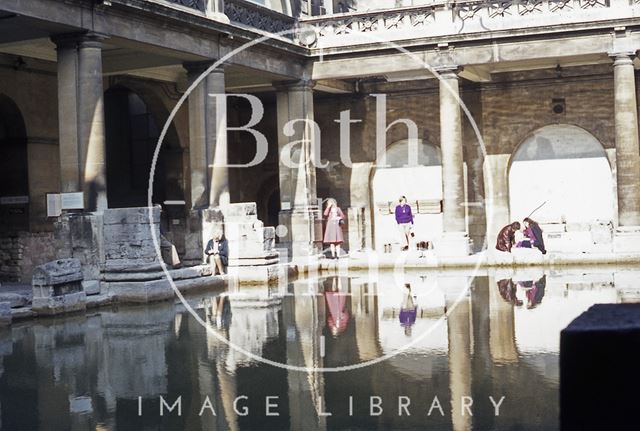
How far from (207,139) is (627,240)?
9.96 meters

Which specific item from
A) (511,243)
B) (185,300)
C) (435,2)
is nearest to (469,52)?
(435,2)

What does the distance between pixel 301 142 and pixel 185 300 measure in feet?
30.7

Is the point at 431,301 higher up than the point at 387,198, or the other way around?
the point at 387,198

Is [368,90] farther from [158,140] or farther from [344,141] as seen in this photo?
[158,140]

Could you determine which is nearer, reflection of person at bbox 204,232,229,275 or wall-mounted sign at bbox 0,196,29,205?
reflection of person at bbox 204,232,229,275

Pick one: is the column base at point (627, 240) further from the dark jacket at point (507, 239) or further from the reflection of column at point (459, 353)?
the reflection of column at point (459, 353)

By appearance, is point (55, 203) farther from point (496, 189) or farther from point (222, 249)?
point (496, 189)

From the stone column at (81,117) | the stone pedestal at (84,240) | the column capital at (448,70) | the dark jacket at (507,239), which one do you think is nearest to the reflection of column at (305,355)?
the stone pedestal at (84,240)

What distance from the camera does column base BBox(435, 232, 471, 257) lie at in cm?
2209

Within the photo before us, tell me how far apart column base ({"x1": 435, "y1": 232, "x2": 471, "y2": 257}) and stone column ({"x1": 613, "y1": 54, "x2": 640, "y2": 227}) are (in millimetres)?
3699

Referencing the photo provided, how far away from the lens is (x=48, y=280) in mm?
13336

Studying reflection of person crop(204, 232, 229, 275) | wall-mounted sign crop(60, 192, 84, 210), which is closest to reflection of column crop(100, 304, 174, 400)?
wall-mounted sign crop(60, 192, 84, 210)

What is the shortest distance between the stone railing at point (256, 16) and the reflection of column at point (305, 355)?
7.74 m

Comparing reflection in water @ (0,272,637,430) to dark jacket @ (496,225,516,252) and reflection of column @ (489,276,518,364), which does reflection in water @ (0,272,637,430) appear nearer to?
reflection of column @ (489,276,518,364)
